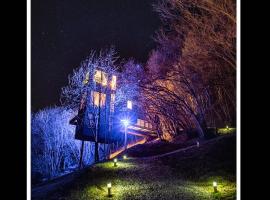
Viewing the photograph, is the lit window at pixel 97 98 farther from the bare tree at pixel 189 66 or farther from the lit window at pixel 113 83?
the bare tree at pixel 189 66

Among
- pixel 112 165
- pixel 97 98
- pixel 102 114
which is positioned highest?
pixel 97 98

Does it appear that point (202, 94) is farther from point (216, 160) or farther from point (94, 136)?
point (94, 136)

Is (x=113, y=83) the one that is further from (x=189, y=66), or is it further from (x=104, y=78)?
(x=189, y=66)

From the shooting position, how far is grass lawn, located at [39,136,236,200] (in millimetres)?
3068

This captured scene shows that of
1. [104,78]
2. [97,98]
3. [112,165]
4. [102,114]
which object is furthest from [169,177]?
[104,78]

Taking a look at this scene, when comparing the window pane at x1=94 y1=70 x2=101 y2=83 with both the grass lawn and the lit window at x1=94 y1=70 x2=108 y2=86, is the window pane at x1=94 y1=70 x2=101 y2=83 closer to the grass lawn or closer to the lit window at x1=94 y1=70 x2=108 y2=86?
the lit window at x1=94 y1=70 x2=108 y2=86

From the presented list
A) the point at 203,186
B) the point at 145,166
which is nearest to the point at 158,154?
the point at 145,166

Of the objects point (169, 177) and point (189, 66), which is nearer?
point (169, 177)

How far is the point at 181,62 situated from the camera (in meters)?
3.38

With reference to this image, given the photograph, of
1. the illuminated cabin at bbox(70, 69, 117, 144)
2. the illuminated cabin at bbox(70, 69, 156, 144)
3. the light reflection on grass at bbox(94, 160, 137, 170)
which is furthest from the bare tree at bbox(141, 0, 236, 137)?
the light reflection on grass at bbox(94, 160, 137, 170)

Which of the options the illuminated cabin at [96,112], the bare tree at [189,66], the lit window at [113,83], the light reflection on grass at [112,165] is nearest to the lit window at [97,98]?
the illuminated cabin at [96,112]

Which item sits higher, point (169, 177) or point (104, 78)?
point (104, 78)

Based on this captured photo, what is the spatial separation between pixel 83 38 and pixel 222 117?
170cm

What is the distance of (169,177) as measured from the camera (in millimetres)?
3160
